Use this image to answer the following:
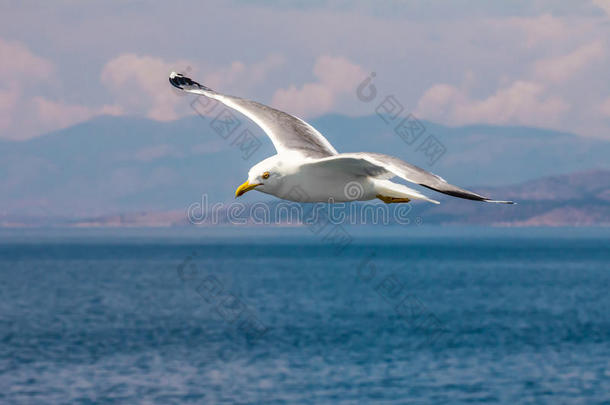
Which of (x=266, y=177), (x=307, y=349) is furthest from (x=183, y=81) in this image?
(x=307, y=349)

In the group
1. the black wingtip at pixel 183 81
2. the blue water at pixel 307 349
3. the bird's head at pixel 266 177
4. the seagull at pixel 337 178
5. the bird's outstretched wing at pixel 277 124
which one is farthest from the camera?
the blue water at pixel 307 349

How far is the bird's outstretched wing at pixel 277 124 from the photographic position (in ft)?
44.3

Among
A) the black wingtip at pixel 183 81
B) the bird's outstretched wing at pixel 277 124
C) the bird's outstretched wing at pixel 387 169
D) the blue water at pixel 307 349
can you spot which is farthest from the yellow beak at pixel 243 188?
the blue water at pixel 307 349

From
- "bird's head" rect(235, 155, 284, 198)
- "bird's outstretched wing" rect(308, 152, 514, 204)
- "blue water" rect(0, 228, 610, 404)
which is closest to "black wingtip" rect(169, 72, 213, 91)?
"bird's head" rect(235, 155, 284, 198)

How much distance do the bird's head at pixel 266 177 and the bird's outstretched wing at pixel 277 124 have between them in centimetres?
154

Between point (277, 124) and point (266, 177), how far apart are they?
454cm

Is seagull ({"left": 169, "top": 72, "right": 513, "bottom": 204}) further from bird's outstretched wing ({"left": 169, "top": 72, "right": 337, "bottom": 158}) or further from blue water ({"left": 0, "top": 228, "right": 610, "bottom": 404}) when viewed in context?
blue water ({"left": 0, "top": 228, "right": 610, "bottom": 404})

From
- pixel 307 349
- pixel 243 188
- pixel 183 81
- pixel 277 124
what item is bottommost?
pixel 307 349

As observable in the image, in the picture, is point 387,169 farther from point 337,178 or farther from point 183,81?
point 183,81

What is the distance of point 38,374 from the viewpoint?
9269 cm

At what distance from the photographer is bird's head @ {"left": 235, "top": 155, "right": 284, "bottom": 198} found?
10562mm

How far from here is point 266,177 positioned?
1067cm

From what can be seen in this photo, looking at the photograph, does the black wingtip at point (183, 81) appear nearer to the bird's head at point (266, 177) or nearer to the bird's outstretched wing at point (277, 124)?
the bird's outstretched wing at point (277, 124)

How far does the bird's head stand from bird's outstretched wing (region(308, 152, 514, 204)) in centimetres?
46
